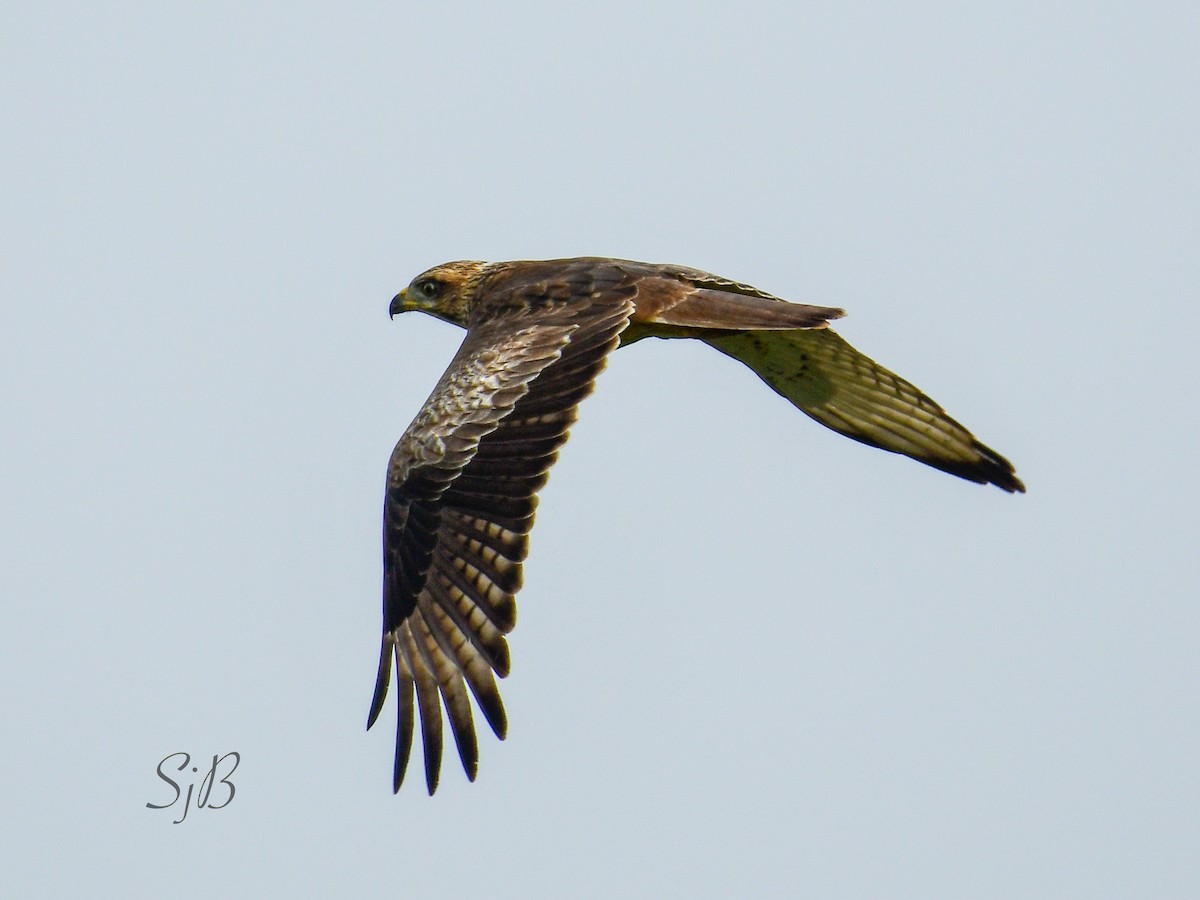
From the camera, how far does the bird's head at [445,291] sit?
11961mm

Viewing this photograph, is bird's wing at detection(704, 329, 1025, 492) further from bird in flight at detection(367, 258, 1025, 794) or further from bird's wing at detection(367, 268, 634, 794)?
bird's wing at detection(367, 268, 634, 794)

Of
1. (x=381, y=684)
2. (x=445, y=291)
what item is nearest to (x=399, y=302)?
(x=445, y=291)

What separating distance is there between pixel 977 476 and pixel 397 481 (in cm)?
359

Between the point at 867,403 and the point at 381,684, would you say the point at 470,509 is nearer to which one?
the point at 381,684

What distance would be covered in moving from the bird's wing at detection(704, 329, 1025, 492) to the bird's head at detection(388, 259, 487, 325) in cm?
155

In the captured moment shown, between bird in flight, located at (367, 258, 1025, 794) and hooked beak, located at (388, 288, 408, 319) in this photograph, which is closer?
bird in flight, located at (367, 258, 1025, 794)

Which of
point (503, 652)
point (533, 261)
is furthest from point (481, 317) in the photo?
point (503, 652)

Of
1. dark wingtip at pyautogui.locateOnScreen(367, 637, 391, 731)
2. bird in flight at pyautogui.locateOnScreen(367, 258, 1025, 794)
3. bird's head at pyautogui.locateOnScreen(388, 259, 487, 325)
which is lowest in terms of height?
dark wingtip at pyautogui.locateOnScreen(367, 637, 391, 731)

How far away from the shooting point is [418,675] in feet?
30.6

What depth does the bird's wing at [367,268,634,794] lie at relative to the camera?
922 cm

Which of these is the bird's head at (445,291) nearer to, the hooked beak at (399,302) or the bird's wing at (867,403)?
the hooked beak at (399,302)

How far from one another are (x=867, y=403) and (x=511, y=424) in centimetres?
264

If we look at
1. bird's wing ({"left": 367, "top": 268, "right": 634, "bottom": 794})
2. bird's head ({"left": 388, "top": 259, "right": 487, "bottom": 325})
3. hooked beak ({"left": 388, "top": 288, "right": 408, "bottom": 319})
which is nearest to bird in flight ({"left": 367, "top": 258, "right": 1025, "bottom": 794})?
bird's wing ({"left": 367, "top": 268, "right": 634, "bottom": 794})

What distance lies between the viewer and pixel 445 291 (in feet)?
39.8
